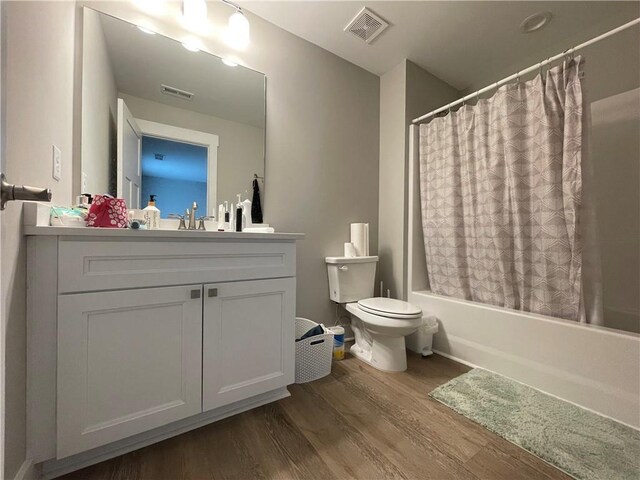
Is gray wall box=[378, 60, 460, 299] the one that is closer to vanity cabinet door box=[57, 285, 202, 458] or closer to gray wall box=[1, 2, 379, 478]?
gray wall box=[1, 2, 379, 478]

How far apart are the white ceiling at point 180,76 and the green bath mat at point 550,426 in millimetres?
2031

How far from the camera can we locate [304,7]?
1.71 m

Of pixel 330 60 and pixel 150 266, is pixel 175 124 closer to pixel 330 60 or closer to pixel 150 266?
pixel 150 266

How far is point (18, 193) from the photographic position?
492 millimetres

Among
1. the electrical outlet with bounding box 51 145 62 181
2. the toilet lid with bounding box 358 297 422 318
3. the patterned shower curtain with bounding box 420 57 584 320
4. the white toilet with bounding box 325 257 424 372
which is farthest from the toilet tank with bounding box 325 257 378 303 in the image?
the electrical outlet with bounding box 51 145 62 181

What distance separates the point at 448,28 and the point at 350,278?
1.87m

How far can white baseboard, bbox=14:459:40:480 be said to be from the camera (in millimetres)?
801

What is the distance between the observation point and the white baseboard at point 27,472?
31.5 inches

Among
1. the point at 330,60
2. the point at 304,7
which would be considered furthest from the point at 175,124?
the point at 330,60

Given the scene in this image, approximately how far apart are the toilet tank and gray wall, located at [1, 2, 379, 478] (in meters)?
0.09

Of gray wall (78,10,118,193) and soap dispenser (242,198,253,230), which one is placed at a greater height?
gray wall (78,10,118,193)

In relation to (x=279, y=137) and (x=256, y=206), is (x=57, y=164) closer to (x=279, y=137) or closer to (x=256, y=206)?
(x=256, y=206)

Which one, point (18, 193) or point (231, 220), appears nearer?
point (18, 193)

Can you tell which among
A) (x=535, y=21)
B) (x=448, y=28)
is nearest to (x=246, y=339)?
Result: (x=448, y=28)
